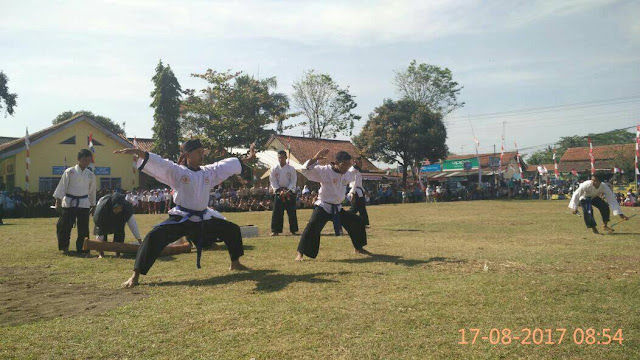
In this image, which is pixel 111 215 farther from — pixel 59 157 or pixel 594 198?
pixel 59 157

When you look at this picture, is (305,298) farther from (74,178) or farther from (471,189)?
(471,189)

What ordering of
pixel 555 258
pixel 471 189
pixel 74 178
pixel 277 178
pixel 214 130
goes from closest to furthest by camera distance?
pixel 555 258
pixel 74 178
pixel 277 178
pixel 214 130
pixel 471 189

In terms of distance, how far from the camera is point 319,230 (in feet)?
27.0

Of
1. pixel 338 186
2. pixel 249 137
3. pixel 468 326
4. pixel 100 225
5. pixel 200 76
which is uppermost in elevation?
pixel 200 76

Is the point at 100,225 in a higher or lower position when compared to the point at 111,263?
higher

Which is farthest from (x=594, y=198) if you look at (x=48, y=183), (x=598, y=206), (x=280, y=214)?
(x=48, y=183)

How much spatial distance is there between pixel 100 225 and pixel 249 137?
25824 mm

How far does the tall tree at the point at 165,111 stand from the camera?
40.5 metres

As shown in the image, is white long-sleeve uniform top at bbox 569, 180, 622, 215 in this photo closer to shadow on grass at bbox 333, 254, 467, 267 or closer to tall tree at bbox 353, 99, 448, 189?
shadow on grass at bbox 333, 254, 467, 267

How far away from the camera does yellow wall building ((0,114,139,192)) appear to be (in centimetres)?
3288

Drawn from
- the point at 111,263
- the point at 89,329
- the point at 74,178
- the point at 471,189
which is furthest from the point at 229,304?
the point at 471,189

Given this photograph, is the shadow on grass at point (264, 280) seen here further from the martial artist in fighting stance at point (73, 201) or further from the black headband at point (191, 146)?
the martial artist in fighting stance at point (73, 201)

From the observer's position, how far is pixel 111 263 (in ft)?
27.1

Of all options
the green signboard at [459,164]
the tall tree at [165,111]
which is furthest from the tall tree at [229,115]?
the green signboard at [459,164]
